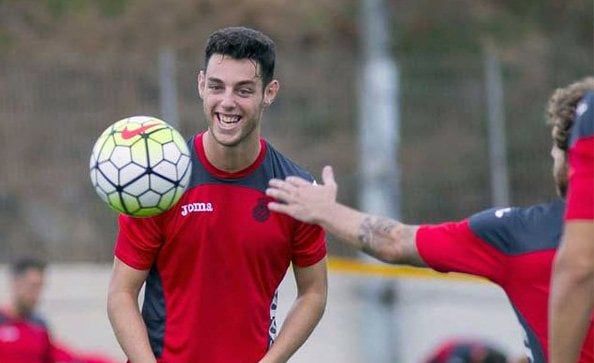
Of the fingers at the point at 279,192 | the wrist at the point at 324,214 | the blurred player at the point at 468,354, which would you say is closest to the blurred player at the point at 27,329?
the blurred player at the point at 468,354

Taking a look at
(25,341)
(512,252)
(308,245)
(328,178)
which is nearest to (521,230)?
(512,252)

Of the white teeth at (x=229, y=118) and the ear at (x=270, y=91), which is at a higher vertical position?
the ear at (x=270, y=91)

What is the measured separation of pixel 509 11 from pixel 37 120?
782 cm

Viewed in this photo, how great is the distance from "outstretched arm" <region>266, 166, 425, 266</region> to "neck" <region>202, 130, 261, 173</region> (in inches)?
41.9

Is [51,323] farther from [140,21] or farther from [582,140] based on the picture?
[582,140]

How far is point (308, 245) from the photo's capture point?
717cm

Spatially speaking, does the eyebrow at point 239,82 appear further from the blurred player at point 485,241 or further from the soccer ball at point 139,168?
the blurred player at point 485,241

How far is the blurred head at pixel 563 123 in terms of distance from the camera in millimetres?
5720

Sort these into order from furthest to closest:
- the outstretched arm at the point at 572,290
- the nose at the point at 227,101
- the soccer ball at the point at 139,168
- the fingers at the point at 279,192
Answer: the nose at the point at 227,101 → the soccer ball at the point at 139,168 → the fingers at the point at 279,192 → the outstretched arm at the point at 572,290

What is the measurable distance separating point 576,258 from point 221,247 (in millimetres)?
2213

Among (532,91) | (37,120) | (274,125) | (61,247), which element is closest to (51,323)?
(61,247)

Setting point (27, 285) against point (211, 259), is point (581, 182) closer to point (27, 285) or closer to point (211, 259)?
point (211, 259)

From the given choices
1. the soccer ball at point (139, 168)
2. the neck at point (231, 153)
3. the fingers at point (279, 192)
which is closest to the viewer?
the fingers at point (279, 192)

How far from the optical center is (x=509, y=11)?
21.0 m
